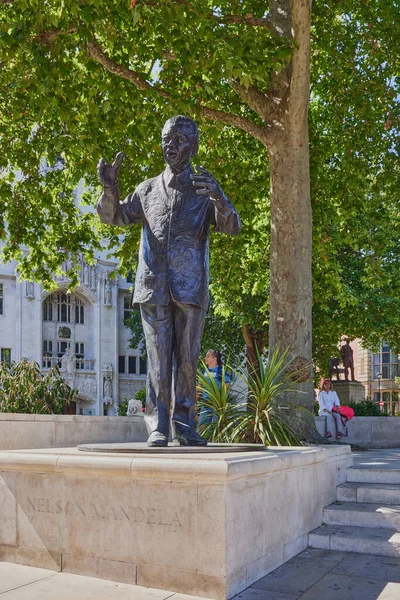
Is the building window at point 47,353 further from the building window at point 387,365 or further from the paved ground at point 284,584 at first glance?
the paved ground at point 284,584

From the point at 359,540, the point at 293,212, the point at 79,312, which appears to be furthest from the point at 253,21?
the point at 79,312

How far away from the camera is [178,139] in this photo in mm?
6258

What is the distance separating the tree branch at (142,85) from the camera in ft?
42.0

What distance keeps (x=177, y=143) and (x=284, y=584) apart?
374 cm

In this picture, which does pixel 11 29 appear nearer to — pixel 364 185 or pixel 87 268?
pixel 364 185

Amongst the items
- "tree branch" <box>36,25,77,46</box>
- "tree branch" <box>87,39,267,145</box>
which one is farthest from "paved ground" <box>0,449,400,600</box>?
"tree branch" <box>36,25,77,46</box>

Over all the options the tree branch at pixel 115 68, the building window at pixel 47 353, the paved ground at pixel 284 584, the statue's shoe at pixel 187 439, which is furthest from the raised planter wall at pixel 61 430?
the building window at pixel 47 353

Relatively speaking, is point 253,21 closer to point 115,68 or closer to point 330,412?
point 115,68

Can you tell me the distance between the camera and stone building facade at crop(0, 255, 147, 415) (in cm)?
4384

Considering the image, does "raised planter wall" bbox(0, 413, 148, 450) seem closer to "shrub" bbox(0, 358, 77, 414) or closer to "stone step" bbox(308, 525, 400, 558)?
"shrub" bbox(0, 358, 77, 414)

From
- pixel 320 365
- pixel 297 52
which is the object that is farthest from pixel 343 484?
pixel 320 365

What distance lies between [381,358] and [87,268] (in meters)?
36.4

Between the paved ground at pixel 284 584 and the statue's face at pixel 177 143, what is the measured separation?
11.7 feet

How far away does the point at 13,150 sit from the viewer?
1616 centimetres
